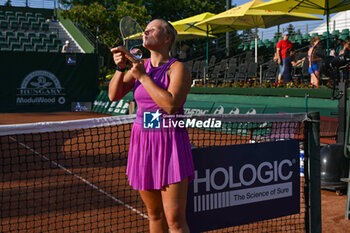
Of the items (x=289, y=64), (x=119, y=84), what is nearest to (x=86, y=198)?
(x=119, y=84)

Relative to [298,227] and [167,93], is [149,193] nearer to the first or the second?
[167,93]

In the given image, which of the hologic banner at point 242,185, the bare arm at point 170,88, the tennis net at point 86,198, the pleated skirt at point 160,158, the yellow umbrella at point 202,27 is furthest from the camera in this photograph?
the yellow umbrella at point 202,27

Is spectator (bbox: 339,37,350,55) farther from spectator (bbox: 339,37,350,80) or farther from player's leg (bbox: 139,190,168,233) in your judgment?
player's leg (bbox: 139,190,168,233)

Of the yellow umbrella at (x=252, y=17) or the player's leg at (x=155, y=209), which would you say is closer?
the player's leg at (x=155, y=209)

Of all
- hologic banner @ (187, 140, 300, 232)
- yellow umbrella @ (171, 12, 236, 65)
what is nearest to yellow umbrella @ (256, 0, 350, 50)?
yellow umbrella @ (171, 12, 236, 65)

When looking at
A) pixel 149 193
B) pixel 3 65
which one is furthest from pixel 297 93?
pixel 3 65

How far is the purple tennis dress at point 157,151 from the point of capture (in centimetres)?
273

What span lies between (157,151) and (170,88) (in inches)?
15.9

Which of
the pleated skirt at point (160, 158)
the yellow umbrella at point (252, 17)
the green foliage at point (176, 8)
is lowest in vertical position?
the pleated skirt at point (160, 158)

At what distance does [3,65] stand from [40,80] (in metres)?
1.59

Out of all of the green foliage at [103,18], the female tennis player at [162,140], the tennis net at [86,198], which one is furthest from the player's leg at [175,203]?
the green foliage at [103,18]

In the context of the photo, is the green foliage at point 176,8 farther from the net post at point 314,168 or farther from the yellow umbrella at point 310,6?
the net post at point 314,168

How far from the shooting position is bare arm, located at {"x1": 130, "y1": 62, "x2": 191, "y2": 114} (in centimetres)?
260

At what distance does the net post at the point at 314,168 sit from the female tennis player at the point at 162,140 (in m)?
1.52
